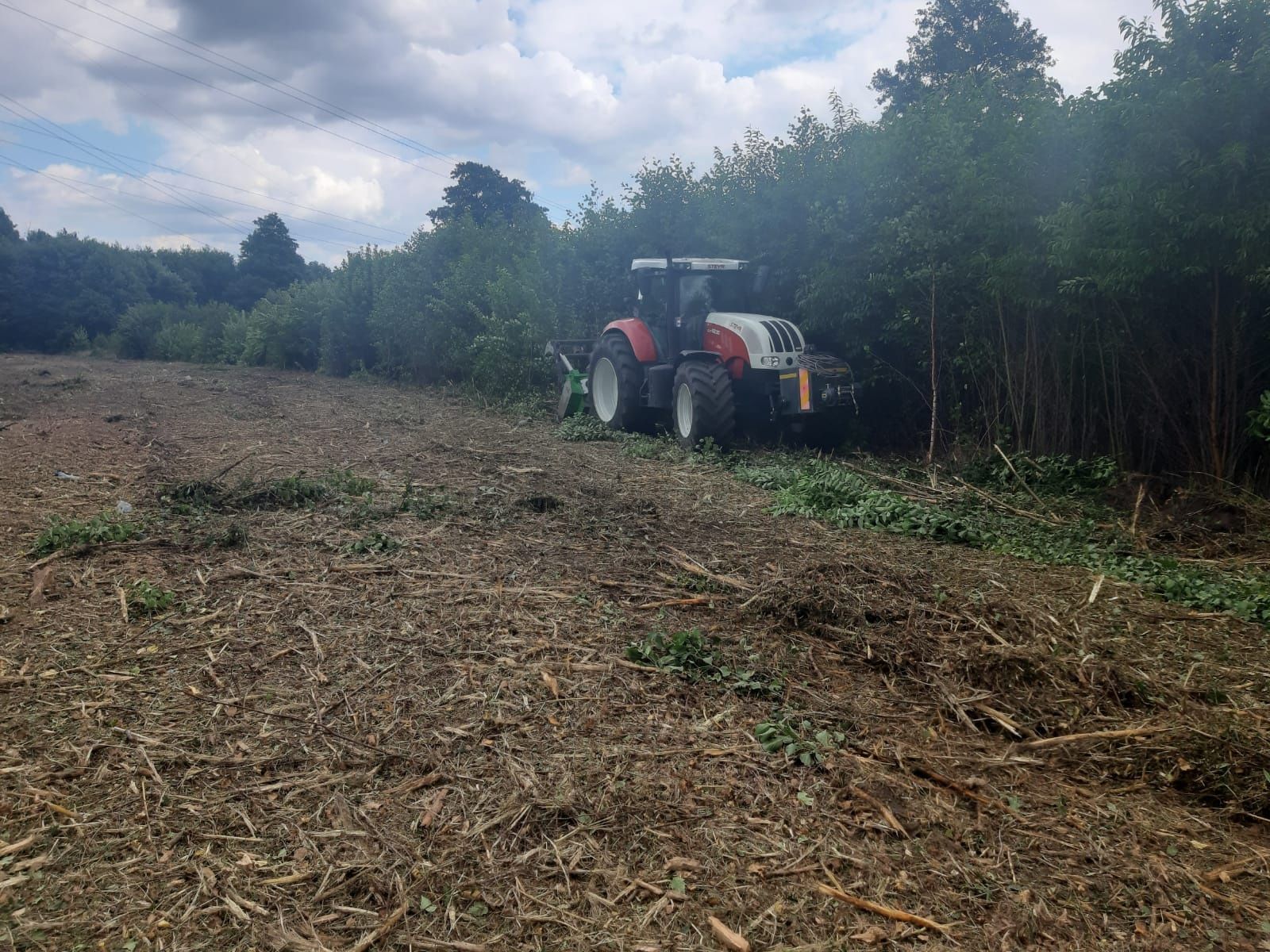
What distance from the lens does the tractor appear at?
11.7m

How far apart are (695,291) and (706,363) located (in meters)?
1.32

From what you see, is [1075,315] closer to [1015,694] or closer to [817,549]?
[817,549]

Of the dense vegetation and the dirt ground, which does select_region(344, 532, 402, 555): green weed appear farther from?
the dense vegetation

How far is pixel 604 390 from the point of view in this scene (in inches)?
591

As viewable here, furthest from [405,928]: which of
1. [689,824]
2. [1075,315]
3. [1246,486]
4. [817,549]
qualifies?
[1075,315]

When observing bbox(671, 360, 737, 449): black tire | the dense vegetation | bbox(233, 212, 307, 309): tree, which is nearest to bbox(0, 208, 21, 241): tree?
bbox(233, 212, 307, 309): tree

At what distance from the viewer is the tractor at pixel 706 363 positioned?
462 inches

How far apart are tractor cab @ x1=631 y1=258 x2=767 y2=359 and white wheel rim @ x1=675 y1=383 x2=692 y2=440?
838 mm

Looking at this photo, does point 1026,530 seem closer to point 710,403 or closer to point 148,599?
point 710,403

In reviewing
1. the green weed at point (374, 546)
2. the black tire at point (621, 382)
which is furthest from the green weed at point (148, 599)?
the black tire at point (621, 382)

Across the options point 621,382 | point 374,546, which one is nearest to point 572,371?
point 621,382

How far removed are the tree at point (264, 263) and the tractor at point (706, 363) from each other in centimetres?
5277

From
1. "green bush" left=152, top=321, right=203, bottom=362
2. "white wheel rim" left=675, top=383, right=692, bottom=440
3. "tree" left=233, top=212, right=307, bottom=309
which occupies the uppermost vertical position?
"tree" left=233, top=212, right=307, bottom=309

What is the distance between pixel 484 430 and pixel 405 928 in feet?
40.9
